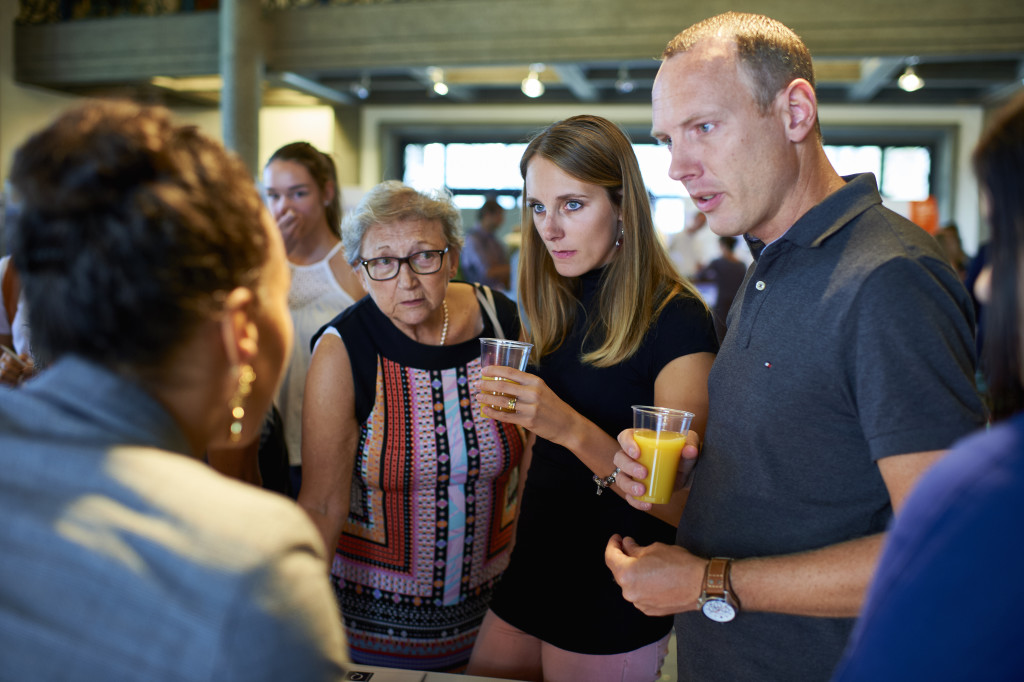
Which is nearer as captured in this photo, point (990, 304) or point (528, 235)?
point (990, 304)

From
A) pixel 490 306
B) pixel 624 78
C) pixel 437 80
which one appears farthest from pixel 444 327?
pixel 437 80

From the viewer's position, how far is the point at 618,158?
181 centimetres

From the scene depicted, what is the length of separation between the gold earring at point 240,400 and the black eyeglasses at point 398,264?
1067 millimetres

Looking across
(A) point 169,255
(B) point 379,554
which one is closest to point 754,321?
(A) point 169,255

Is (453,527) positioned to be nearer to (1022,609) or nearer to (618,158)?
(618,158)

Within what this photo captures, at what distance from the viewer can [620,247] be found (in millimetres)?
1870

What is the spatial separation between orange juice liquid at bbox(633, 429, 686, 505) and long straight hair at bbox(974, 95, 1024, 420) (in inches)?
28.9

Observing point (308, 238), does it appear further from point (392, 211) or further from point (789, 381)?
point (789, 381)

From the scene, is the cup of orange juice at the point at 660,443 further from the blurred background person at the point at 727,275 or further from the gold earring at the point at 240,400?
the blurred background person at the point at 727,275

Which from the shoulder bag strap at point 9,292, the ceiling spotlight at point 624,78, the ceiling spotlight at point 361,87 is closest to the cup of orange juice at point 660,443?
the shoulder bag strap at point 9,292

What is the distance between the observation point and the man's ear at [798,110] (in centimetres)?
132

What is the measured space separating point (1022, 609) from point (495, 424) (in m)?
1.43

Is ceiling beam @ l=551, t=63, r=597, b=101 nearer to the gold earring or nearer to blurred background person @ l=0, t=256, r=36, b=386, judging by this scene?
blurred background person @ l=0, t=256, r=36, b=386

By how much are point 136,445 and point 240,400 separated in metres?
0.16
